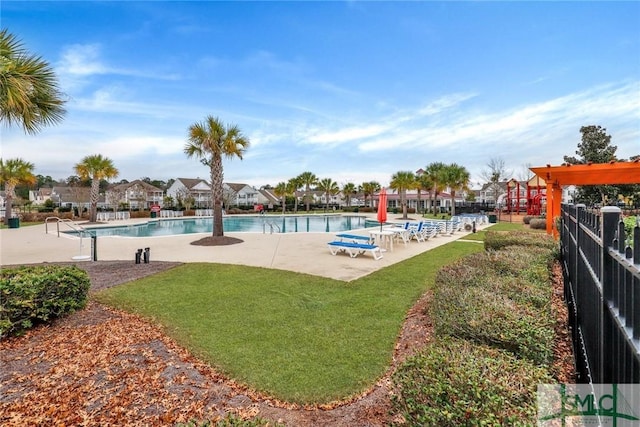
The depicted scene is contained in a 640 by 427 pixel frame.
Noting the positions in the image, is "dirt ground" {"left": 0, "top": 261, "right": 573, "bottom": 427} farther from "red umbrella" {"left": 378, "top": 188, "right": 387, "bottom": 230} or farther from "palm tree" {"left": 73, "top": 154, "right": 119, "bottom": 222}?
"palm tree" {"left": 73, "top": 154, "right": 119, "bottom": 222}

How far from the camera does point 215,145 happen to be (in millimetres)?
14922

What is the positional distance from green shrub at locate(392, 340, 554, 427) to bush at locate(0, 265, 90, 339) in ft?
17.6

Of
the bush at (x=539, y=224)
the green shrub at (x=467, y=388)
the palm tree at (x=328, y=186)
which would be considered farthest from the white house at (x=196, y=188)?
the green shrub at (x=467, y=388)

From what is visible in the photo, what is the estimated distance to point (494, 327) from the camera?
2854mm

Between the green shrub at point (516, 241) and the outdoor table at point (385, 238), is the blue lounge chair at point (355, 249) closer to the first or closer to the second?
the outdoor table at point (385, 238)

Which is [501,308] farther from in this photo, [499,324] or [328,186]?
[328,186]

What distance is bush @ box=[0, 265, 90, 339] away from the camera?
15.1 feet

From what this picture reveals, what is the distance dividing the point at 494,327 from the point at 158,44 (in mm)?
16703

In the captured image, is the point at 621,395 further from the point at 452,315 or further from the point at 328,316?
the point at 328,316

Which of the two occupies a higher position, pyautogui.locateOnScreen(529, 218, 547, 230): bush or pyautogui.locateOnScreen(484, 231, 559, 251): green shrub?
pyautogui.locateOnScreen(484, 231, 559, 251): green shrub

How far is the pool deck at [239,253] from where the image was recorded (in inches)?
395

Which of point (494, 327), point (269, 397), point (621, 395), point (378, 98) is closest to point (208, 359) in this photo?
point (269, 397)

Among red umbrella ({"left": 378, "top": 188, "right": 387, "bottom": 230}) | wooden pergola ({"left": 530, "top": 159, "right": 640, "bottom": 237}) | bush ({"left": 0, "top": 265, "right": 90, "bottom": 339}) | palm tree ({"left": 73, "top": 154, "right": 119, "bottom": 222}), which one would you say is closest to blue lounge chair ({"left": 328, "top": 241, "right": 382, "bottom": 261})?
red umbrella ({"left": 378, "top": 188, "right": 387, "bottom": 230})

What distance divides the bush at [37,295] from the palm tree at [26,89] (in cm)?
274
